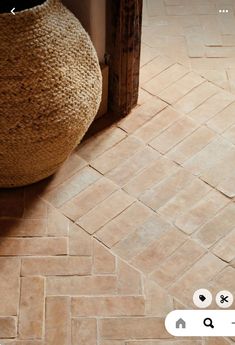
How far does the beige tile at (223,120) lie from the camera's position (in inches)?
75.2

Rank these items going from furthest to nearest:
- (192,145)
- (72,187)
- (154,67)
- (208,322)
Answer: (154,67), (192,145), (72,187), (208,322)

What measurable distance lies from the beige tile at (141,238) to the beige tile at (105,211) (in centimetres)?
7

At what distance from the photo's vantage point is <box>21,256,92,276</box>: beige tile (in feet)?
5.01

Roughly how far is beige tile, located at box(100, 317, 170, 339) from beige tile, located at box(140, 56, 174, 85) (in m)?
0.85

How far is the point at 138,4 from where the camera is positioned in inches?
67.7

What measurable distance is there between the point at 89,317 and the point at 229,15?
1.32 meters

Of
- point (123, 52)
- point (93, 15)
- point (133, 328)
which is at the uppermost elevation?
point (93, 15)

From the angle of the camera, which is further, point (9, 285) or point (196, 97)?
point (196, 97)

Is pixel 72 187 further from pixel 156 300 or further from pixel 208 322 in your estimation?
pixel 208 322

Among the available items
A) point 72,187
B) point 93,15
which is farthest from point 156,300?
point 93,15

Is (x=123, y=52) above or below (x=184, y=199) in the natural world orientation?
above

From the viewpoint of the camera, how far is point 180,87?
6.68ft

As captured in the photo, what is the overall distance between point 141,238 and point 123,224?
0.06 metres

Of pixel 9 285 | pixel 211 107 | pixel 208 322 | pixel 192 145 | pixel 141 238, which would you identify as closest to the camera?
pixel 208 322
